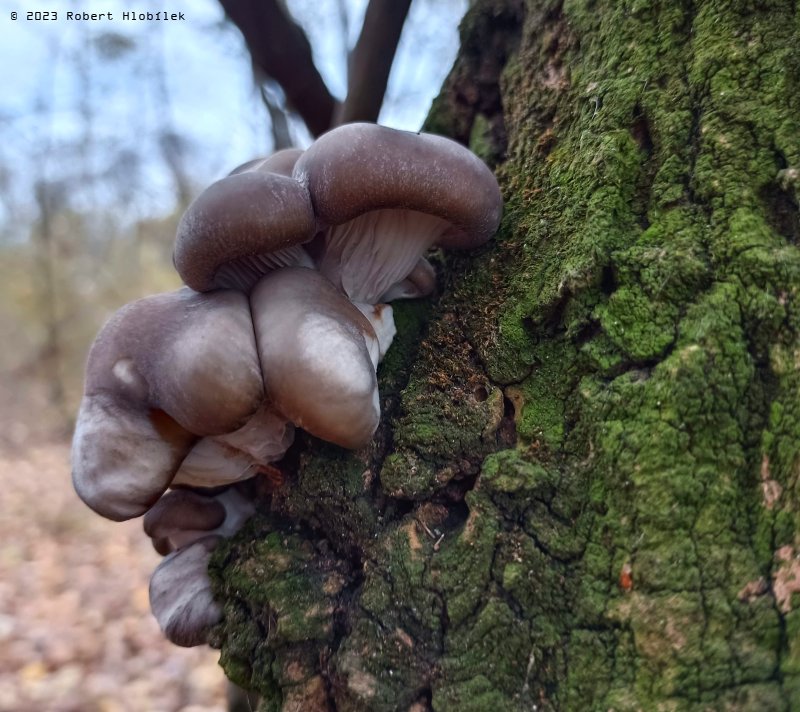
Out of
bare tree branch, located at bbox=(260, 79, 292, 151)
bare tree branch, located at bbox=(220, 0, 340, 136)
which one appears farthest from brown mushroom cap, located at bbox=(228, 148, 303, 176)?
bare tree branch, located at bbox=(260, 79, 292, 151)

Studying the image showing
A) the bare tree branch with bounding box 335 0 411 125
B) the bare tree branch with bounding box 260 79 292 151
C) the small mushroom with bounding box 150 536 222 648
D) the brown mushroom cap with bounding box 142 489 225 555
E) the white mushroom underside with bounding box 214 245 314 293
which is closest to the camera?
the white mushroom underside with bounding box 214 245 314 293

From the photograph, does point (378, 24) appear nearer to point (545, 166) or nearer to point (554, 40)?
point (554, 40)

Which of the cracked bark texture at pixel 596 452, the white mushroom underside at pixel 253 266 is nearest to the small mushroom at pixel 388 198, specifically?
the white mushroom underside at pixel 253 266

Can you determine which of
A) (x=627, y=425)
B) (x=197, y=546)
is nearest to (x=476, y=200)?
(x=627, y=425)

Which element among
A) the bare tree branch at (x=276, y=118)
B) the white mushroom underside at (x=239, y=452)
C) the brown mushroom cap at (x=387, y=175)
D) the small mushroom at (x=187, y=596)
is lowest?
the small mushroom at (x=187, y=596)

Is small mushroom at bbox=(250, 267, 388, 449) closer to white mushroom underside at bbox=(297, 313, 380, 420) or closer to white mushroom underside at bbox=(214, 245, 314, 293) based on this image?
white mushroom underside at bbox=(297, 313, 380, 420)

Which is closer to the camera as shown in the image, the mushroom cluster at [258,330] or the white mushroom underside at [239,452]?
the mushroom cluster at [258,330]

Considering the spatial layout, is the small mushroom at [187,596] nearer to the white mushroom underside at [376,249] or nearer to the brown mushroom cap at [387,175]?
the white mushroom underside at [376,249]
